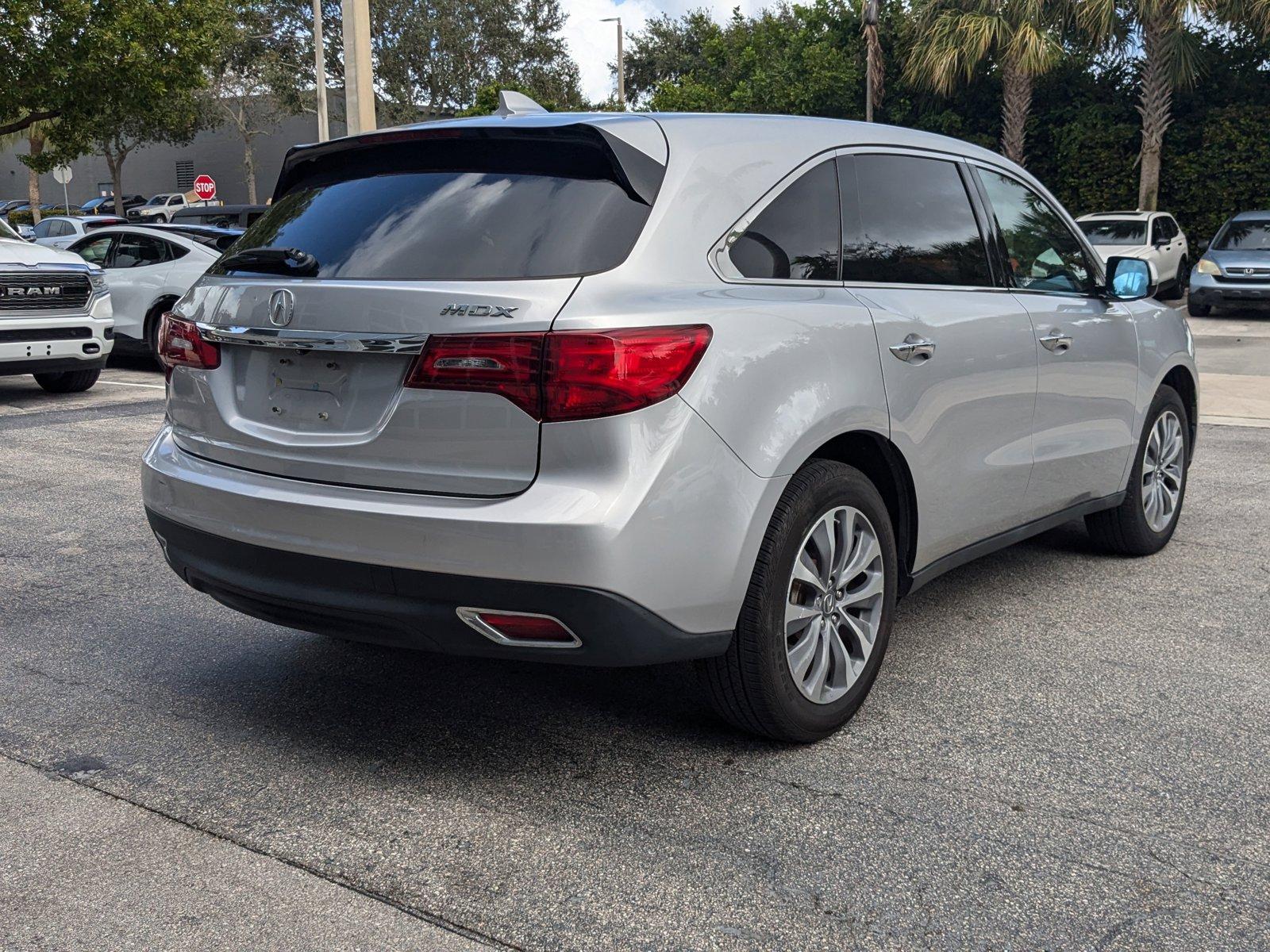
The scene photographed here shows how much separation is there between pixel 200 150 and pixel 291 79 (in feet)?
42.7

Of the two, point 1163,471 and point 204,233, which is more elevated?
point 204,233

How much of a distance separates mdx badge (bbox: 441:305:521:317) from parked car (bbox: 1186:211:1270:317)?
736 inches

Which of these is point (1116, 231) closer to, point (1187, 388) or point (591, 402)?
point (1187, 388)

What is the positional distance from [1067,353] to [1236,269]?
16609mm

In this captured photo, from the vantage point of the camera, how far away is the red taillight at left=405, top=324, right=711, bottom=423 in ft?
9.54

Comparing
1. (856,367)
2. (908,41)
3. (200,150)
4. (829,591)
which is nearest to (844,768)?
(829,591)

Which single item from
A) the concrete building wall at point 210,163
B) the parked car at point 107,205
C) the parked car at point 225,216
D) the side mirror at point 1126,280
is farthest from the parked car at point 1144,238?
the parked car at point 107,205

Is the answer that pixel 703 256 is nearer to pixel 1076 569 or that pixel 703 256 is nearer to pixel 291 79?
pixel 1076 569

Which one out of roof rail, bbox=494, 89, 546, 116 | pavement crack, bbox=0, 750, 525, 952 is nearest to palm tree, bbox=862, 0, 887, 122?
roof rail, bbox=494, 89, 546, 116

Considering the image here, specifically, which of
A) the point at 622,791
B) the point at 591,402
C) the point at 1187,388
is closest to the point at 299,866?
the point at 622,791

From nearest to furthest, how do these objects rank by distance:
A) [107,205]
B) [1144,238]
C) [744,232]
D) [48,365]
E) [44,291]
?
[744,232] → [44,291] → [48,365] → [1144,238] → [107,205]

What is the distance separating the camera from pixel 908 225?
4.06m

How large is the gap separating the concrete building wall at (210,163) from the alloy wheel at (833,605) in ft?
178

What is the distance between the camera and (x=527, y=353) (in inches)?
115
